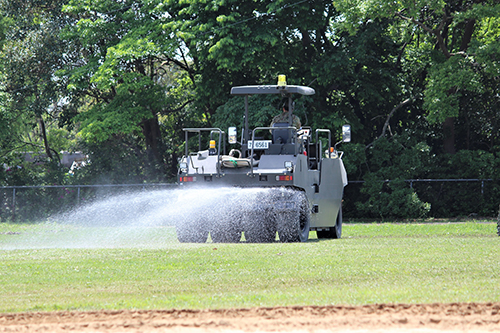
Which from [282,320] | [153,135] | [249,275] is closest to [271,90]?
[249,275]

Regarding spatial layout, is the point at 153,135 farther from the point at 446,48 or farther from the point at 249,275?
the point at 249,275

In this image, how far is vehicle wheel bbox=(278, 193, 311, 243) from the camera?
1514 centimetres

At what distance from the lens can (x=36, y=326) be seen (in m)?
7.01

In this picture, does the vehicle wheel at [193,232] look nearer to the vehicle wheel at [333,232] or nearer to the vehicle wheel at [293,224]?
the vehicle wheel at [293,224]

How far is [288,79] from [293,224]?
13.7 meters

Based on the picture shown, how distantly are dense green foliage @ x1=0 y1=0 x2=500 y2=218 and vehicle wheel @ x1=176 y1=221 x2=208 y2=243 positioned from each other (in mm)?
9533

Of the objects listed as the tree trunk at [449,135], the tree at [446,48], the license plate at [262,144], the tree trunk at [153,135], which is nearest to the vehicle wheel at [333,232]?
the license plate at [262,144]

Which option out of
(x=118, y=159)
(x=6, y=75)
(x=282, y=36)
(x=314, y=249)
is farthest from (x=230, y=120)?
(x=314, y=249)

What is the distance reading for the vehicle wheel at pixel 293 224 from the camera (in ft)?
49.7

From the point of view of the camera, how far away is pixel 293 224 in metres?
15.2

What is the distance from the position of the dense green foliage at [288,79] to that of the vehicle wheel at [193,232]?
9533mm

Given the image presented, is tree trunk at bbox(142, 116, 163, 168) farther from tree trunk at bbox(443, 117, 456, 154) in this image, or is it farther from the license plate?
the license plate

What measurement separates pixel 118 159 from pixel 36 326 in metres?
25.0

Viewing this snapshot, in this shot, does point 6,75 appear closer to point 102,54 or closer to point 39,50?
point 39,50
